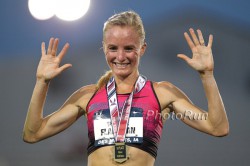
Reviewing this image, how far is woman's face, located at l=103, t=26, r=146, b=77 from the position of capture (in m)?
2.34

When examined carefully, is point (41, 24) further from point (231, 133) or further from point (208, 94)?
point (208, 94)

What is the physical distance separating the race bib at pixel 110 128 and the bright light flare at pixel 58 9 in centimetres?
180

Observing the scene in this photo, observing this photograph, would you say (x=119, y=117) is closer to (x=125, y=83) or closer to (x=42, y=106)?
(x=125, y=83)

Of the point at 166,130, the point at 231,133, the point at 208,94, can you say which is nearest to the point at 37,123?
the point at 208,94

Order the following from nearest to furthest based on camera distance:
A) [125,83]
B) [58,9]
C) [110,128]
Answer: [110,128], [125,83], [58,9]

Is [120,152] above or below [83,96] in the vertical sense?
below

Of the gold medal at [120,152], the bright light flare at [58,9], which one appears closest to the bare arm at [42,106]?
the gold medal at [120,152]

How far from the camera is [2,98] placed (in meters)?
4.14

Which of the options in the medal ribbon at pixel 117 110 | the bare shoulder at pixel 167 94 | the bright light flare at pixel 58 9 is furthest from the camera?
the bright light flare at pixel 58 9

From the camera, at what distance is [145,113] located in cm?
233

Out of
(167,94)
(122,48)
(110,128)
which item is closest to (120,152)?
(110,128)

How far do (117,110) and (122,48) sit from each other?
0.30 meters

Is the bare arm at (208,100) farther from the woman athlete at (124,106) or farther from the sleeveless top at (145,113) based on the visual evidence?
the sleeveless top at (145,113)

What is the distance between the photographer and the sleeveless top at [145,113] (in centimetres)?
230
